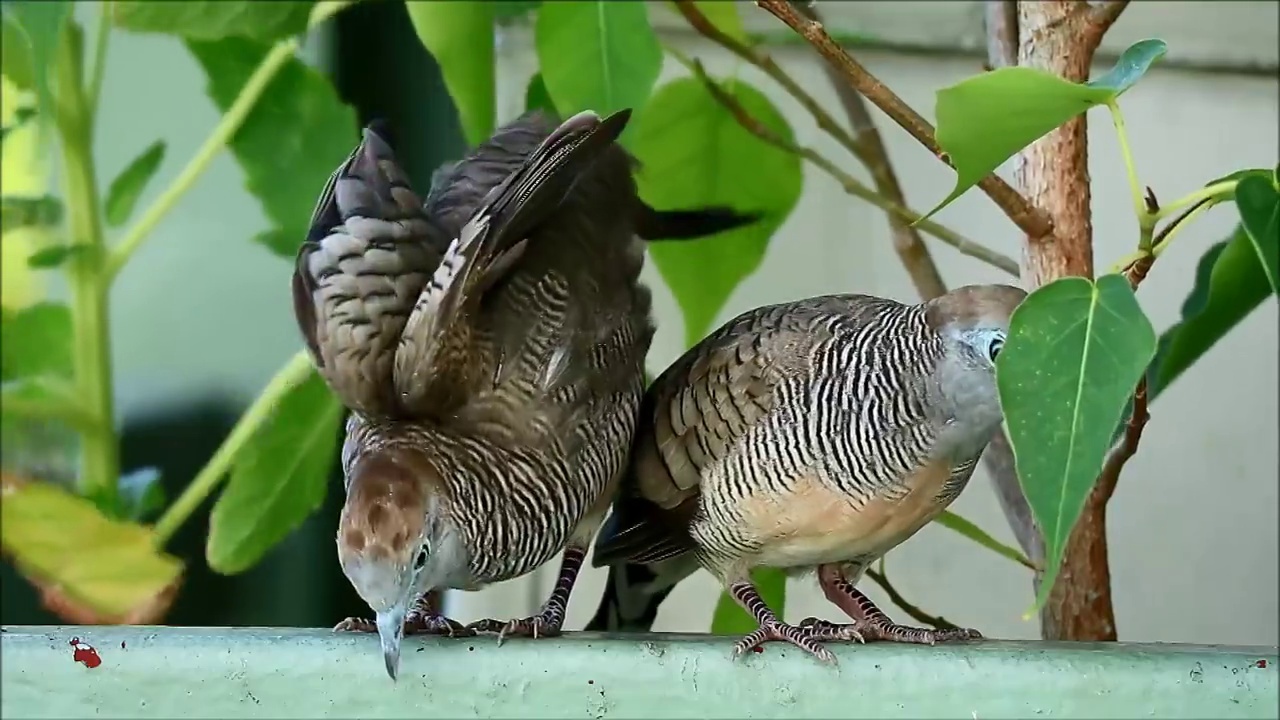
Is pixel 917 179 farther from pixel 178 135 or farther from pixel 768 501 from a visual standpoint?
pixel 178 135

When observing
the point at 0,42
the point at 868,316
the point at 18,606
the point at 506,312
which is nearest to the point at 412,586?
the point at 506,312

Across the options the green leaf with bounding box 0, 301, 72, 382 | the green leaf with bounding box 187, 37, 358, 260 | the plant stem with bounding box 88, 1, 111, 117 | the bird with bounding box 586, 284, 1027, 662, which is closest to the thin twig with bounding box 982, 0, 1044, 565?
the bird with bounding box 586, 284, 1027, 662

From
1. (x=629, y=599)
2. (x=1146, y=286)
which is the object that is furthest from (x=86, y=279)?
(x=1146, y=286)

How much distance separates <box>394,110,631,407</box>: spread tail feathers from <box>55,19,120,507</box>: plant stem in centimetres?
50

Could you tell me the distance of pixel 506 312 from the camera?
50cm

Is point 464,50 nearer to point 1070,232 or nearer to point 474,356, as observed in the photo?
point 474,356

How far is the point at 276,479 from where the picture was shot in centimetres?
70

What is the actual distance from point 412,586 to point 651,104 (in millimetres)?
374

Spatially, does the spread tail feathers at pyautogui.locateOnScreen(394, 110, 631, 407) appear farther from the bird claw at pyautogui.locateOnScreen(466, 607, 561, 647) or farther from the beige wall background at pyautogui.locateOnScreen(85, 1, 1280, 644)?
the beige wall background at pyautogui.locateOnScreen(85, 1, 1280, 644)

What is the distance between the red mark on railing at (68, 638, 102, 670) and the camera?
1.18 feet

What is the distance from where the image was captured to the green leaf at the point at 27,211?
789 millimetres

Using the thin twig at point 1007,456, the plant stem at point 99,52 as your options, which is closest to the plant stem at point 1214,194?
the thin twig at point 1007,456

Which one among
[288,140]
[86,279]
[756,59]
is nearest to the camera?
[756,59]

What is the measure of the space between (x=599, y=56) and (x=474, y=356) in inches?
7.5
